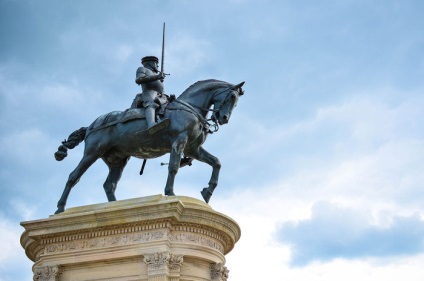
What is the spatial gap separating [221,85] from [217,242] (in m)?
4.57

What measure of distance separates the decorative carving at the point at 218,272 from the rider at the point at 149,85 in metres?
4.44

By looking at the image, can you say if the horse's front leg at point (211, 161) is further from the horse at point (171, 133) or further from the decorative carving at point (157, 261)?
the decorative carving at point (157, 261)

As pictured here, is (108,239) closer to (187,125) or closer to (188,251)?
(188,251)

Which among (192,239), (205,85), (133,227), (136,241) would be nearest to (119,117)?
(205,85)

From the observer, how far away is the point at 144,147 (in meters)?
21.1

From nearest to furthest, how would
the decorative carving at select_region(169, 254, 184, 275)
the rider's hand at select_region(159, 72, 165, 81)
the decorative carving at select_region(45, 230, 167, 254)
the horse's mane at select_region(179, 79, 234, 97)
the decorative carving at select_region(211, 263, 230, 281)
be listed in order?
the decorative carving at select_region(169, 254, 184, 275) < the decorative carving at select_region(45, 230, 167, 254) < the decorative carving at select_region(211, 263, 230, 281) < the horse's mane at select_region(179, 79, 234, 97) < the rider's hand at select_region(159, 72, 165, 81)

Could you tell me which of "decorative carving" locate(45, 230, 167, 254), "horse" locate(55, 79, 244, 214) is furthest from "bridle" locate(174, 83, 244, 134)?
"decorative carving" locate(45, 230, 167, 254)

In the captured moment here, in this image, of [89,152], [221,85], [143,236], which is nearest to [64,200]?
[89,152]

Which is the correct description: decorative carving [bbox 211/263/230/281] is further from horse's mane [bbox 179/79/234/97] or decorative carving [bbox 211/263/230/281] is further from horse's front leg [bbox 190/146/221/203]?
horse's mane [bbox 179/79/234/97]

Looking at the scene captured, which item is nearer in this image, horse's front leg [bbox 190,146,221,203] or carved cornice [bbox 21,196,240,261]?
carved cornice [bbox 21,196,240,261]

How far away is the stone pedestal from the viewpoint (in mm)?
18609

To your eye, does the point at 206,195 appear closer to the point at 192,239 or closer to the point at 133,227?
the point at 192,239

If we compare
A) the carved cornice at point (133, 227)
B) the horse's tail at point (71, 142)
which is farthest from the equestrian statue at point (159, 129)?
the carved cornice at point (133, 227)

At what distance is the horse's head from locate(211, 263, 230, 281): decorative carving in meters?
4.06
